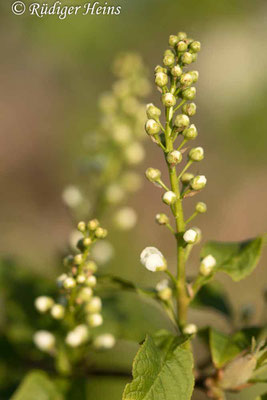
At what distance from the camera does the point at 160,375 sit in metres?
2.32

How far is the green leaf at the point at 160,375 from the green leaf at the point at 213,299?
929 mm

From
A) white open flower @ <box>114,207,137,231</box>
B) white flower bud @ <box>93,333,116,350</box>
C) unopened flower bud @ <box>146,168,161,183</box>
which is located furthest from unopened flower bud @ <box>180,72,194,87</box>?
white open flower @ <box>114,207,137,231</box>

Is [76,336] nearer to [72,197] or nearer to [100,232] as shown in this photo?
[100,232]

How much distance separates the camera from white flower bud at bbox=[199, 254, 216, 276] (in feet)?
9.13

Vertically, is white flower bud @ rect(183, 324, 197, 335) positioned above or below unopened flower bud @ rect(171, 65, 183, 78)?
below

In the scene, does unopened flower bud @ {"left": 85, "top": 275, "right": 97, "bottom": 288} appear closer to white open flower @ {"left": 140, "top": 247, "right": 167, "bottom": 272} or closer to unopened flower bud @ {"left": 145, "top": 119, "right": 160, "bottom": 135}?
white open flower @ {"left": 140, "top": 247, "right": 167, "bottom": 272}

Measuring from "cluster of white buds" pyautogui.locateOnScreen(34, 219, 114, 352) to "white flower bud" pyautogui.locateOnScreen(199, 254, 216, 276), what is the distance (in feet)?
1.78

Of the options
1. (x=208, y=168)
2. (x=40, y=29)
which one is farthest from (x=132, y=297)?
(x=40, y=29)

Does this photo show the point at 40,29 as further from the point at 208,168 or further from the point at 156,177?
the point at 156,177

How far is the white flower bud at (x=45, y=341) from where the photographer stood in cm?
343

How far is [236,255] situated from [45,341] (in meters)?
1.40

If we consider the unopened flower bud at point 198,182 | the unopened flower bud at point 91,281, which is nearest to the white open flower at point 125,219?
the unopened flower bud at point 91,281

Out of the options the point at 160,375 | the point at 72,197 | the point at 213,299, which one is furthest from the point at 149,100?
the point at 160,375

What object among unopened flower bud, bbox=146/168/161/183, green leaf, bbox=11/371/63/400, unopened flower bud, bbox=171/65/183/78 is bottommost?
green leaf, bbox=11/371/63/400
